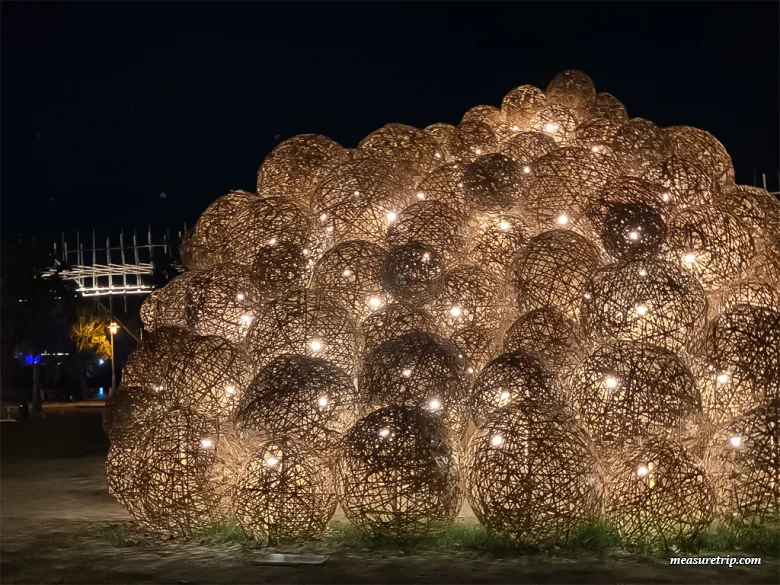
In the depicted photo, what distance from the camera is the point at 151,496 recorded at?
32.3ft

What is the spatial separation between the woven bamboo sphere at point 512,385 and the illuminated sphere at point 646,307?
841 mm

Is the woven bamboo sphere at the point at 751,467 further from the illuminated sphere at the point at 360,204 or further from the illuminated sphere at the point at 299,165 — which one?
the illuminated sphere at the point at 299,165

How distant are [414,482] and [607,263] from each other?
341 cm

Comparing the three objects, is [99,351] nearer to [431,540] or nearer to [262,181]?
[262,181]

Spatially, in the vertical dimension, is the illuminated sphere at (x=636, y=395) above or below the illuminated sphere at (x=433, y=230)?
below

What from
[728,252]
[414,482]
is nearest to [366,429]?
[414,482]

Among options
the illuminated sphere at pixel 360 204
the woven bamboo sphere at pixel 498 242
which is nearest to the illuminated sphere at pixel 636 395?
the woven bamboo sphere at pixel 498 242

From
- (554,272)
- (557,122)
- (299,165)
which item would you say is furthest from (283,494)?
(557,122)

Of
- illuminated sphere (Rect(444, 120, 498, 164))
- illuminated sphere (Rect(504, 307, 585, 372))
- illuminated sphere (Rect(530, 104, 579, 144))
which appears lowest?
illuminated sphere (Rect(504, 307, 585, 372))

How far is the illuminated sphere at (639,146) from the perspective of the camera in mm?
11398

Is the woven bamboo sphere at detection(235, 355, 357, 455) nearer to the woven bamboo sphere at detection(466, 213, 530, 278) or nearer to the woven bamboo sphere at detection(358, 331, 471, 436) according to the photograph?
the woven bamboo sphere at detection(358, 331, 471, 436)

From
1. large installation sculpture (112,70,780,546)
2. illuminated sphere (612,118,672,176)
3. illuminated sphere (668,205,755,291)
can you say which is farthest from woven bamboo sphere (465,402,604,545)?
illuminated sphere (612,118,672,176)

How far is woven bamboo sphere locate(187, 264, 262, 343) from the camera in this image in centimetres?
1089

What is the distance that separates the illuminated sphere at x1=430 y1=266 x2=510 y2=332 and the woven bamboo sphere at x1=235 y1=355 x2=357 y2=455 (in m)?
1.55
